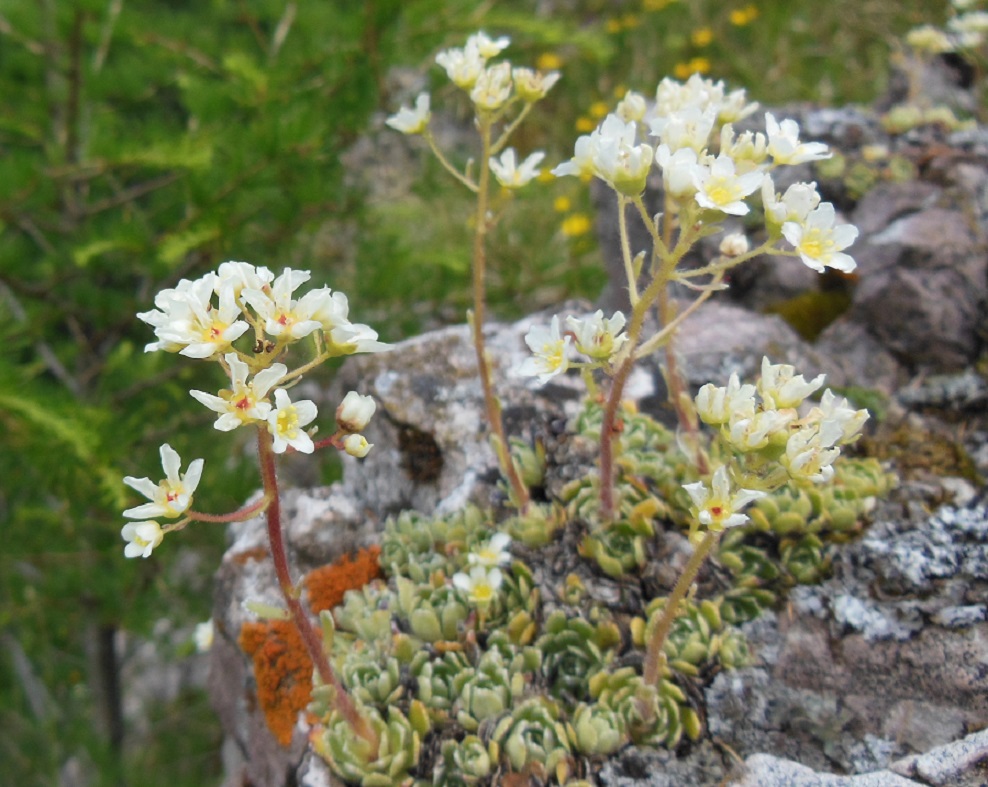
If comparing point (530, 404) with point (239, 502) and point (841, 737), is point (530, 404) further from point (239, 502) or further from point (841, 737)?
point (239, 502)

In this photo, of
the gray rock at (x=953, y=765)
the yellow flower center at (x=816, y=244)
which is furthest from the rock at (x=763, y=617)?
the yellow flower center at (x=816, y=244)

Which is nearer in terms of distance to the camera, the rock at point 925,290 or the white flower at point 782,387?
the white flower at point 782,387

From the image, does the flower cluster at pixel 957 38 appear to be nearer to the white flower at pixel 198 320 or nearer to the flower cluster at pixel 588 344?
the flower cluster at pixel 588 344

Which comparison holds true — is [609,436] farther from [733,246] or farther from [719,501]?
[733,246]

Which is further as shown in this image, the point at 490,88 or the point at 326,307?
the point at 490,88

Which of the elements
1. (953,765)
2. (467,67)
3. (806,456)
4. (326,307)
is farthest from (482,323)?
(953,765)

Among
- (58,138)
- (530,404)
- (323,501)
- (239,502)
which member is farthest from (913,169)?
(58,138)
